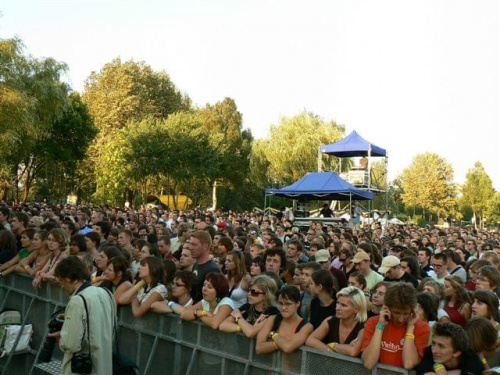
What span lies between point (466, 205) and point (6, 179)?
2383 inches

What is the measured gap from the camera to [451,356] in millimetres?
4234

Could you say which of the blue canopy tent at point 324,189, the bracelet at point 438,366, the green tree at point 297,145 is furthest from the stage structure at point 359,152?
the bracelet at point 438,366

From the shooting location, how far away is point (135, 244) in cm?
934

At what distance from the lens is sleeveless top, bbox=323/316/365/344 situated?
16.2ft

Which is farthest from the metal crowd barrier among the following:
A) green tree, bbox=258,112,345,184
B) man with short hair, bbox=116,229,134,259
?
green tree, bbox=258,112,345,184

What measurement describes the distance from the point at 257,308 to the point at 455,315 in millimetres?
2049

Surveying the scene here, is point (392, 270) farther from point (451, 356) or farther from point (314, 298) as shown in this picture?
point (451, 356)

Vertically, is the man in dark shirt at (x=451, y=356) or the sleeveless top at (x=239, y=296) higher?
the sleeveless top at (x=239, y=296)

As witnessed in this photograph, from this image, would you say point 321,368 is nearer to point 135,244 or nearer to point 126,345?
point 126,345

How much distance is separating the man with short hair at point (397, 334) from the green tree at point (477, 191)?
263 ft

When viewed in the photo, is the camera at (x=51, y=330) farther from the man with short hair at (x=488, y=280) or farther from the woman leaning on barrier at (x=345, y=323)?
the man with short hair at (x=488, y=280)

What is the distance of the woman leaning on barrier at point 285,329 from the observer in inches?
192

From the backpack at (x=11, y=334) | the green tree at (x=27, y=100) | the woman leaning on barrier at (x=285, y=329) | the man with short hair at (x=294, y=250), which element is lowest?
the backpack at (x=11, y=334)

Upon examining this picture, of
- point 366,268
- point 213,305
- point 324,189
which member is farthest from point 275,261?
point 324,189
